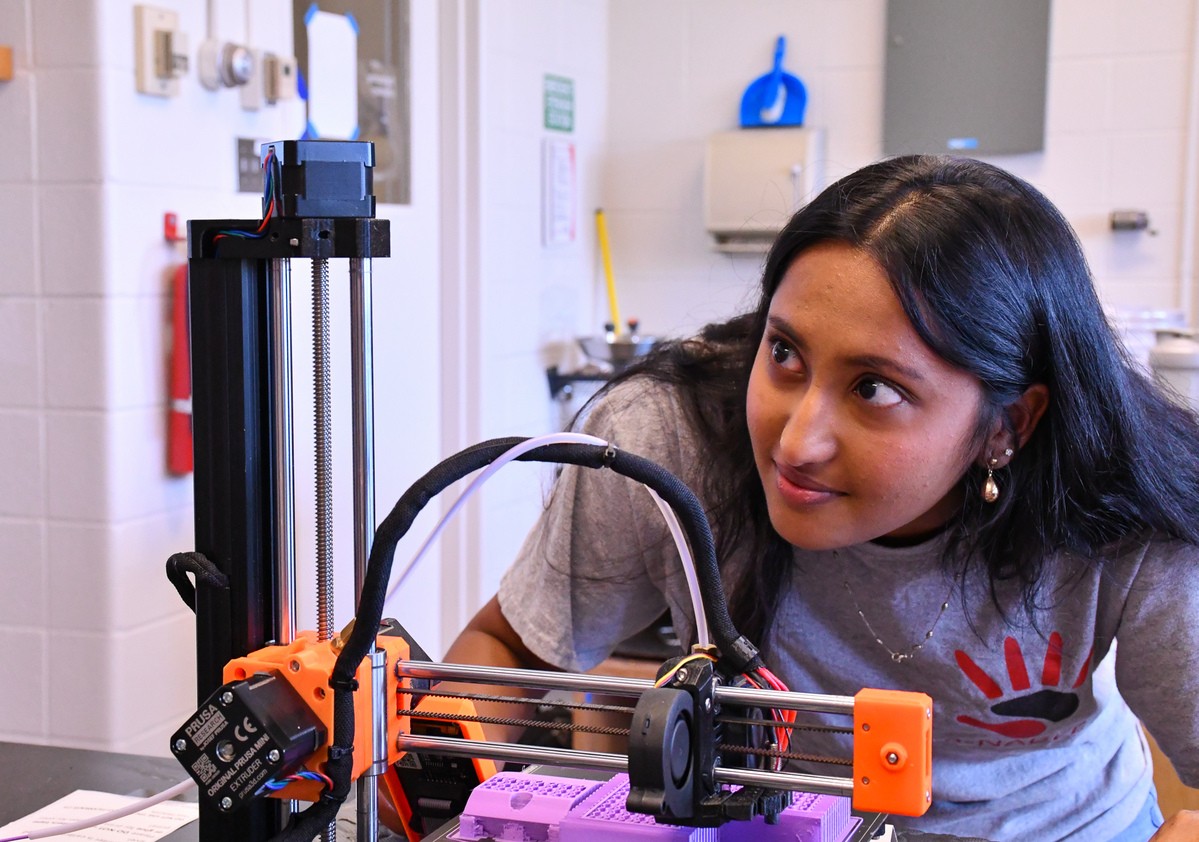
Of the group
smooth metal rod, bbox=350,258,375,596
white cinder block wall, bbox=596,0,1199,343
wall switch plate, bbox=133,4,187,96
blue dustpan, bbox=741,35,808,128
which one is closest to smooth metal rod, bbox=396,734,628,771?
smooth metal rod, bbox=350,258,375,596

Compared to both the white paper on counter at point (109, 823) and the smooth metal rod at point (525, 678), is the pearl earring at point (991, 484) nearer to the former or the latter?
the smooth metal rod at point (525, 678)

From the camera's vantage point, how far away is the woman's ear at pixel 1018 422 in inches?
47.9

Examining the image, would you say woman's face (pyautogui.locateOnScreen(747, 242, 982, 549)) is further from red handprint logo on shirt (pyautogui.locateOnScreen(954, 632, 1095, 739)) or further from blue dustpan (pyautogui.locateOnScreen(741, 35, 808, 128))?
blue dustpan (pyautogui.locateOnScreen(741, 35, 808, 128))

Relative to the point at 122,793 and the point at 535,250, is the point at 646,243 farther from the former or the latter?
the point at 122,793

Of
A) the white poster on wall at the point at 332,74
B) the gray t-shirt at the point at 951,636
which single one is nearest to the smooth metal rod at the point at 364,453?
the gray t-shirt at the point at 951,636

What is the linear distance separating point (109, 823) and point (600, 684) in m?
0.50

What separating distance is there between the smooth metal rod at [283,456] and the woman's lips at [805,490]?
0.44m

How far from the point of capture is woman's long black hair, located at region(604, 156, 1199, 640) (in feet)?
3.74

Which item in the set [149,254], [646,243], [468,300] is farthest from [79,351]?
[646,243]

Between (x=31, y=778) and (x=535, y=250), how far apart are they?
6.86 feet

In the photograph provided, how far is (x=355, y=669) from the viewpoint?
2.58 feet

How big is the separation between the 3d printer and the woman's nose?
0.27 meters

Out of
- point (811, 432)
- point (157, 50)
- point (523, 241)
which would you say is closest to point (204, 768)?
point (811, 432)

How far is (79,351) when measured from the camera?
188 centimetres
